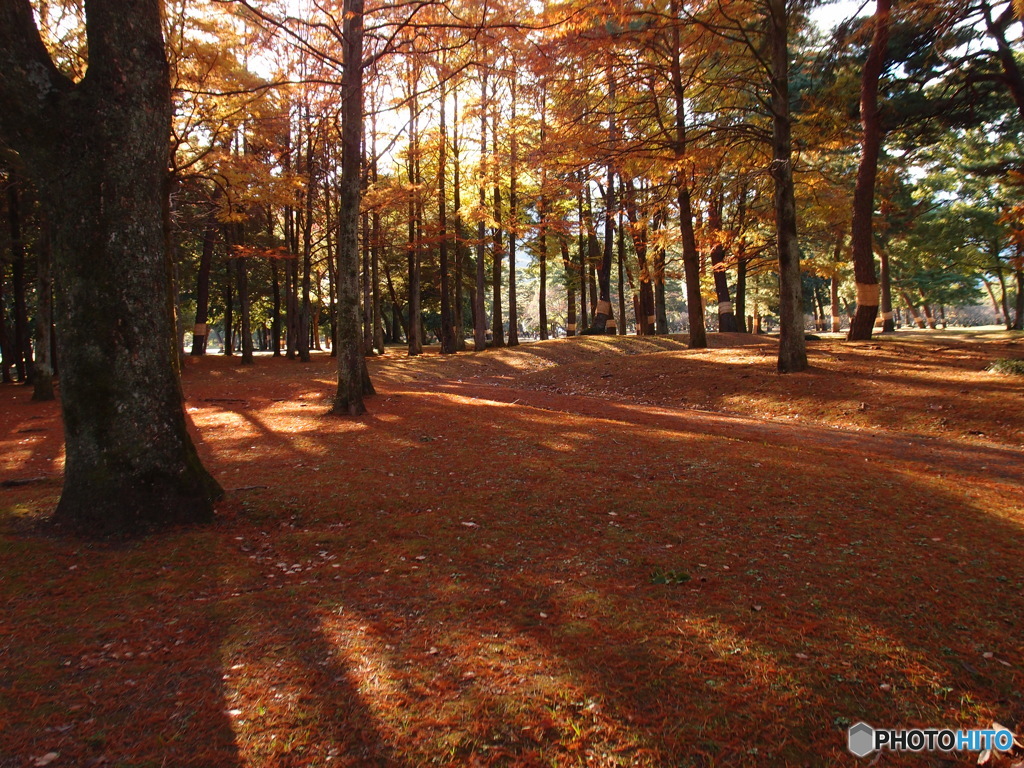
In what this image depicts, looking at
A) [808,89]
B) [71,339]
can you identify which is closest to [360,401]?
[71,339]

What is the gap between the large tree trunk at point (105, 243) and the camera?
4.21m

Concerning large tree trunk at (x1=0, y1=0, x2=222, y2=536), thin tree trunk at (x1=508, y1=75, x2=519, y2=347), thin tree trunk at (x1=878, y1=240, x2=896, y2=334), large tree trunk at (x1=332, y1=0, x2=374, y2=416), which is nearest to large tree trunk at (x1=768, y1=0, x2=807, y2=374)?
thin tree trunk at (x1=508, y1=75, x2=519, y2=347)

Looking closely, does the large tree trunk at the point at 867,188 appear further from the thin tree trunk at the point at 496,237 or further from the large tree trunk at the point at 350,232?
the large tree trunk at the point at 350,232

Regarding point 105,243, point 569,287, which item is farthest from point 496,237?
point 105,243

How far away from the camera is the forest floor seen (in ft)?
7.68

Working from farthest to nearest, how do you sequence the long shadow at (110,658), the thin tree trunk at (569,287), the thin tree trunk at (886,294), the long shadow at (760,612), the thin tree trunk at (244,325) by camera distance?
the thin tree trunk at (569,287)
the thin tree trunk at (886,294)
the thin tree trunk at (244,325)
the long shadow at (760,612)
the long shadow at (110,658)

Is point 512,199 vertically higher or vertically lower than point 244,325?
higher

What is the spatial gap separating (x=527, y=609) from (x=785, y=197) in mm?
11974

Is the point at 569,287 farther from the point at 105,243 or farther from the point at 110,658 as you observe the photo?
the point at 110,658

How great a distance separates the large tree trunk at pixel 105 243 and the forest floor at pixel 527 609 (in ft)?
1.79

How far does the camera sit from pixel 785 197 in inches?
484

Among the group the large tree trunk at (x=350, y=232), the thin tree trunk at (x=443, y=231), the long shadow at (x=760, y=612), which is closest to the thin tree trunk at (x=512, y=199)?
the thin tree trunk at (x=443, y=231)

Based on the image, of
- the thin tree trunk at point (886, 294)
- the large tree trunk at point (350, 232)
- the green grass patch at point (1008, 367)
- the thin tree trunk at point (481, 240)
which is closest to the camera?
the large tree trunk at point (350, 232)

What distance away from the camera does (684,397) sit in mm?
13156
